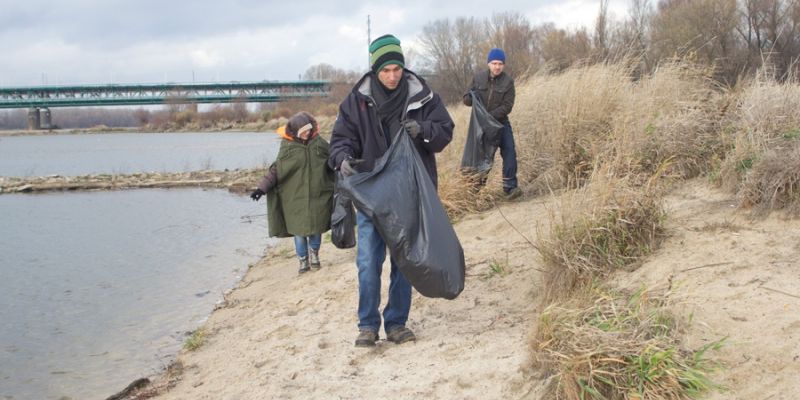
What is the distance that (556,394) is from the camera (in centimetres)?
328

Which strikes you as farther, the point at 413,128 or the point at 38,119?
the point at 38,119

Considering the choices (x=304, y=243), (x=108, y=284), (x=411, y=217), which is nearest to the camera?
(x=411, y=217)

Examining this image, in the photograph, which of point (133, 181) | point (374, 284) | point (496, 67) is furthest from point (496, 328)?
point (133, 181)

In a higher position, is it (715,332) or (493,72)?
(493,72)

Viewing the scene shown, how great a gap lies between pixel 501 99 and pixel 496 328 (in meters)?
4.10

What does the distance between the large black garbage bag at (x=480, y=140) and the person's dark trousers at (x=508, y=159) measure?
80mm

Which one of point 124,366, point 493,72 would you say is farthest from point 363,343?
point 493,72

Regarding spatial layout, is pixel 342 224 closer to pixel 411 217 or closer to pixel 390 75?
pixel 411 217

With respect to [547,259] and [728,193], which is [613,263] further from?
[728,193]

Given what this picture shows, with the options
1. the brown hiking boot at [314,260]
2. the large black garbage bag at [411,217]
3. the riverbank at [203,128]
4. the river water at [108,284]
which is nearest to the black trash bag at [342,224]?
the large black garbage bag at [411,217]

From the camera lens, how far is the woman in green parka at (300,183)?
24.0ft

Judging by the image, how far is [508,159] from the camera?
818 cm

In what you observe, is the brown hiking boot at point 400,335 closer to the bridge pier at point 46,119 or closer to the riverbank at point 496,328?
the riverbank at point 496,328

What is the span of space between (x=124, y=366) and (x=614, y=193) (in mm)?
4135
